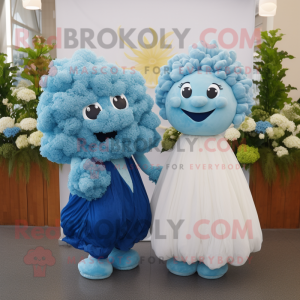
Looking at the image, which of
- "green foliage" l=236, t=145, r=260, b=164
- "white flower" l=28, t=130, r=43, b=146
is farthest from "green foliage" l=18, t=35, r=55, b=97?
"green foliage" l=236, t=145, r=260, b=164

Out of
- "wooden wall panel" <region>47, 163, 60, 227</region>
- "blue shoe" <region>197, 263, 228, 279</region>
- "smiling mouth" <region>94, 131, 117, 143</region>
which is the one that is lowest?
"blue shoe" <region>197, 263, 228, 279</region>

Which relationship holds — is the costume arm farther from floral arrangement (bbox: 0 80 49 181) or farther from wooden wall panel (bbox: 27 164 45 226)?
wooden wall panel (bbox: 27 164 45 226)

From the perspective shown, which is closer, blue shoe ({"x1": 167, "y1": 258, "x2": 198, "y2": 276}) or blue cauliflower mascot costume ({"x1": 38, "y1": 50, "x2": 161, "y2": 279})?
blue cauliflower mascot costume ({"x1": 38, "y1": 50, "x2": 161, "y2": 279})

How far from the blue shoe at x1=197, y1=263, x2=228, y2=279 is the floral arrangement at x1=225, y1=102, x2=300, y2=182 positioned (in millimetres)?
922

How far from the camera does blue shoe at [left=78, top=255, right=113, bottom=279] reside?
6.68 feet

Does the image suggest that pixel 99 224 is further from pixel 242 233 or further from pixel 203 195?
pixel 242 233

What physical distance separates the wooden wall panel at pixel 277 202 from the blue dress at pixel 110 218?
124cm

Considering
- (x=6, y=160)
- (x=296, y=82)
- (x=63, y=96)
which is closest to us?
(x=63, y=96)

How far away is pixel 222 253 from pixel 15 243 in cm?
156

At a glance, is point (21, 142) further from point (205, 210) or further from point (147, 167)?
point (205, 210)

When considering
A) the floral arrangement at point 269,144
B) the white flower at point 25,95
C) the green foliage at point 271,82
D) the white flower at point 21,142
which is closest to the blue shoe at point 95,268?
the white flower at point 21,142

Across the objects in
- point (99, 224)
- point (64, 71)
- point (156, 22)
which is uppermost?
point (156, 22)

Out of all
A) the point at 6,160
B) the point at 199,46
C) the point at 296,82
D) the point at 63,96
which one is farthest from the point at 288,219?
the point at 6,160

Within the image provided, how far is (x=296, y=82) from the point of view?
3.68 m
